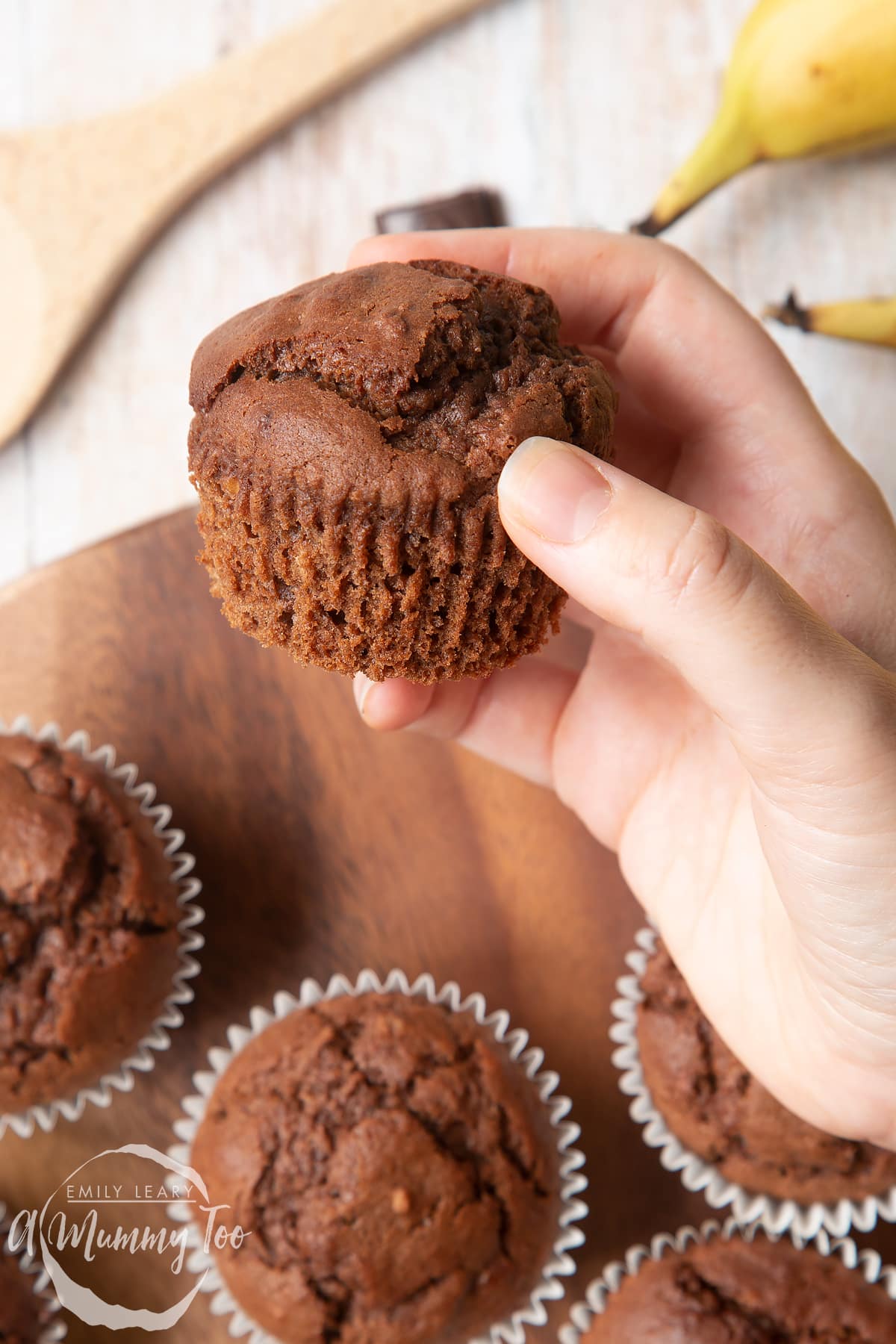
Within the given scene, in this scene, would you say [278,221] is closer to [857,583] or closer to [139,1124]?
[857,583]

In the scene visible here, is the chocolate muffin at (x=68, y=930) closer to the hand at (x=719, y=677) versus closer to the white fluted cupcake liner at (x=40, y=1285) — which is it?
the white fluted cupcake liner at (x=40, y=1285)

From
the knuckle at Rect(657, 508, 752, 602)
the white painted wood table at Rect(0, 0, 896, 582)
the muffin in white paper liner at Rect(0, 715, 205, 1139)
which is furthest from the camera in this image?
the white painted wood table at Rect(0, 0, 896, 582)

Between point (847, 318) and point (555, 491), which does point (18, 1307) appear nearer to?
point (555, 491)

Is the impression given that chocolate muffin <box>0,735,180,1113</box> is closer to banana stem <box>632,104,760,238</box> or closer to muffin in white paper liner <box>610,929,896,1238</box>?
muffin in white paper liner <box>610,929,896,1238</box>

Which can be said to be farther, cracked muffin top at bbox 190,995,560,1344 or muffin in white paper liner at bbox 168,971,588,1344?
muffin in white paper liner at bbox 168,971,588,1344

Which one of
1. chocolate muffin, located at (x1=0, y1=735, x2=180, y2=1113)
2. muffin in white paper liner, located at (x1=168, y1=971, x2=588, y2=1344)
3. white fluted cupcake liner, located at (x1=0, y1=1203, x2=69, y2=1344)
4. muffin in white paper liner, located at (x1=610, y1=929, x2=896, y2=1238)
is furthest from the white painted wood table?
muffin in white paper liner, located at (x1=610, y1=929, x2=896, y2=1238)
